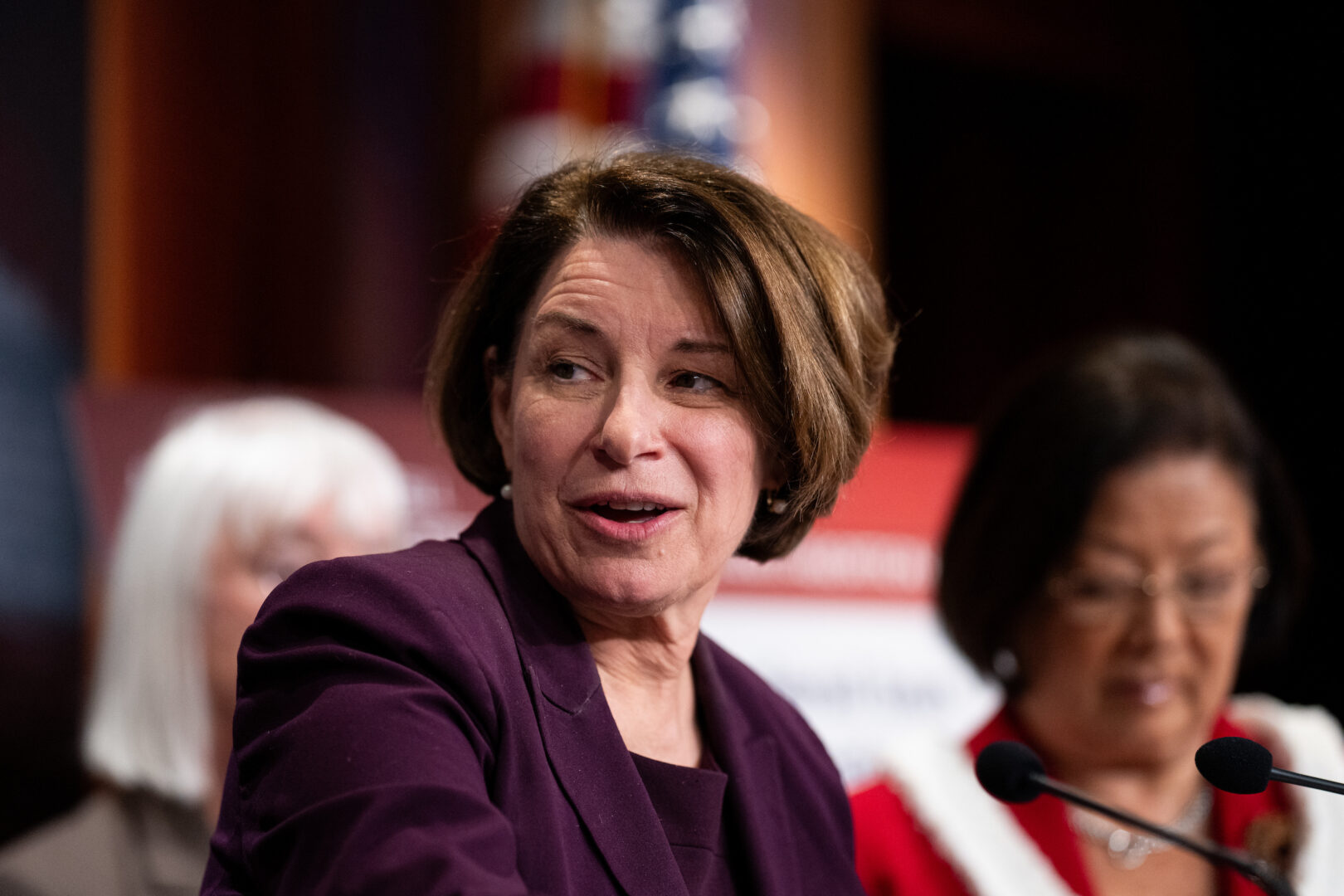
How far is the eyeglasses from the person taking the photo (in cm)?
211

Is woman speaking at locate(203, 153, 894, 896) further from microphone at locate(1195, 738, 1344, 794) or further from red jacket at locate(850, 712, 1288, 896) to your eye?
red jacket at locate(850, 712, 1288, 896)

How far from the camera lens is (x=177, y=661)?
8.14ft

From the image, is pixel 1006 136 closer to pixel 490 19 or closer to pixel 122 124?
pixel 490 19

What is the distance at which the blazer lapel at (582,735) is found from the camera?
44.2 inches

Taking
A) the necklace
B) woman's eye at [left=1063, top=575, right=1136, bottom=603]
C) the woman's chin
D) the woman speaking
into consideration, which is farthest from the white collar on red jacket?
the woman's chin

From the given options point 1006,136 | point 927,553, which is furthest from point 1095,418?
point 1006,136

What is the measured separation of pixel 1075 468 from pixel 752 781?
3.38 feet

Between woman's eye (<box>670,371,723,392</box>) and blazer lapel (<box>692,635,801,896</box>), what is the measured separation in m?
0.35

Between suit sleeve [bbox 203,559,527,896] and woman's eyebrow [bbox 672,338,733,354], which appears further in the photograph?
woman's eyebrow [bbox 672,338,733,354]

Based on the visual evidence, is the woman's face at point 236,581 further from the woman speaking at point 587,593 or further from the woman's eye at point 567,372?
the woman's eye at point 567,372

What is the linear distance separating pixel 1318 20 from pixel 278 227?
344 centimetres

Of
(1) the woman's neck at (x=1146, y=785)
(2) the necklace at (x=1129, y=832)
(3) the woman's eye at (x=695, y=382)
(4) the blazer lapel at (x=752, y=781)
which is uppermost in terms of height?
Answer: (3) the woman's eye at (x=695, y=382)

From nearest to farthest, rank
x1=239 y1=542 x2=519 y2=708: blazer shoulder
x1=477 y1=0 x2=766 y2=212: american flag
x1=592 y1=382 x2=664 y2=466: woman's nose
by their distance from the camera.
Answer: x1=239 y1=542 x2=519 y2=708: blazer shoulder, x1=592 y1=382 x2=664 y2=466: woman's nose, x1=477 y1=0 x2=766 y2=212: american flag

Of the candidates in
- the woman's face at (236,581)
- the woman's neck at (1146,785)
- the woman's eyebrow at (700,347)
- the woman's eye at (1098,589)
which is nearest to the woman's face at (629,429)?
the woman's eyebrow at (700,347)
